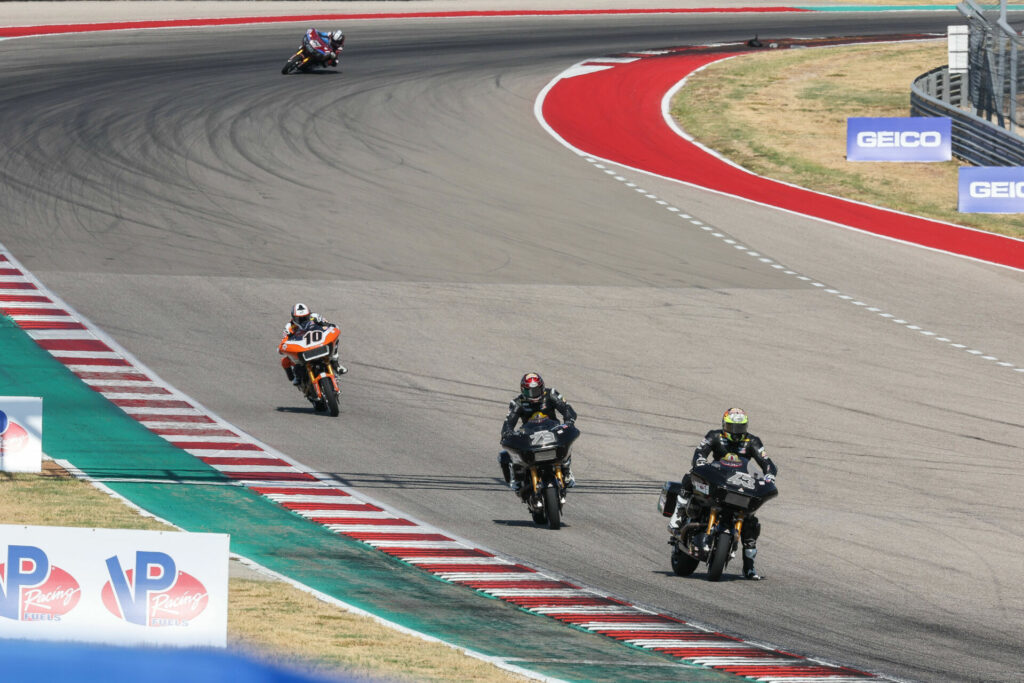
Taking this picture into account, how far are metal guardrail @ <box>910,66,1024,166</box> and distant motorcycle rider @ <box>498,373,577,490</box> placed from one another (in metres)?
19.2

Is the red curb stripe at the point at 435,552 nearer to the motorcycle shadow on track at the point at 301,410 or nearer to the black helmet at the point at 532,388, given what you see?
the black helmet at the point at 532,388

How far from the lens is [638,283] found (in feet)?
85.4

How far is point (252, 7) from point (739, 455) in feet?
142

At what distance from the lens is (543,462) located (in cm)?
1529

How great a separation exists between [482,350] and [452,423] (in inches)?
132

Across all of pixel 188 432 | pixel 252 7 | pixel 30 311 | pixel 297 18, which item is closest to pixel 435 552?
pixel 188 432

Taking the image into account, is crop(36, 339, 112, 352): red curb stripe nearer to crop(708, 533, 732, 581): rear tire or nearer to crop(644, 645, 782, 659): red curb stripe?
crop(708, 533, 732, 581): rear tire

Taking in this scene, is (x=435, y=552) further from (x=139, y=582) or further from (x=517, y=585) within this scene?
(x=139, y=582)

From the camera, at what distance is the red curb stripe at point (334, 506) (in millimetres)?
15602

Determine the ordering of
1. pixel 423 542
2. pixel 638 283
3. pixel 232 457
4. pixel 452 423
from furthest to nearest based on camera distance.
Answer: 1. pixel 638 283
2. pixel 452 423
3. pixel 232 457
4. pixel 423 542

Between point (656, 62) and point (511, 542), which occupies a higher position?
point (656, 62)

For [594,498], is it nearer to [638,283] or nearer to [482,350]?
[482,350]

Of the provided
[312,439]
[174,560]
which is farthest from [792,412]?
[174,560]

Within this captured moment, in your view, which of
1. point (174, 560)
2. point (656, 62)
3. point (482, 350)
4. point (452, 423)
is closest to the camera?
point (174, 560)
